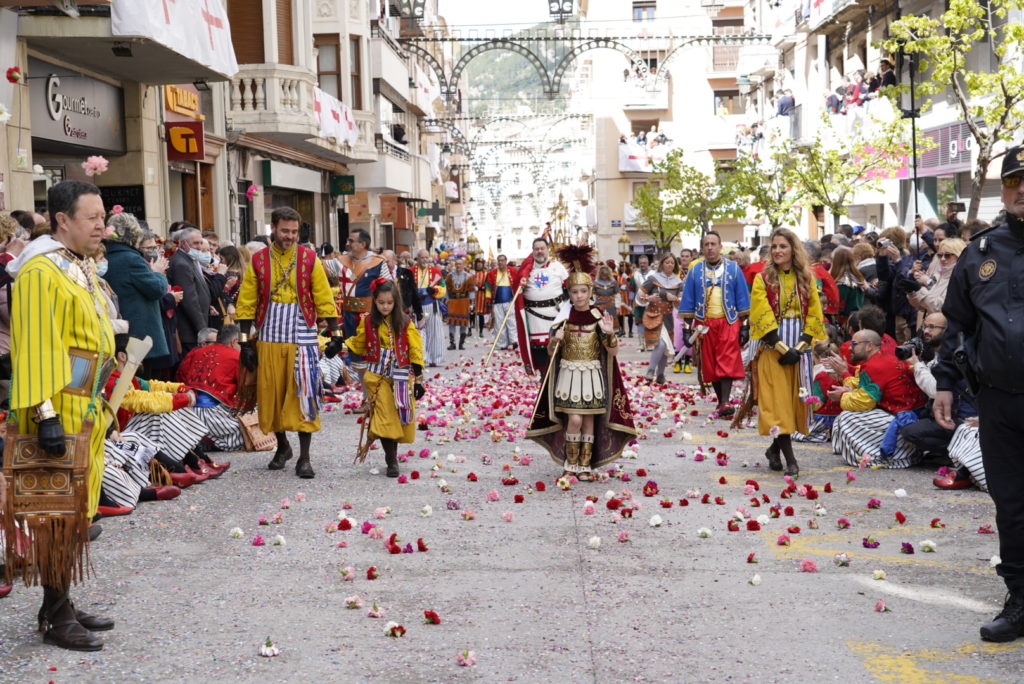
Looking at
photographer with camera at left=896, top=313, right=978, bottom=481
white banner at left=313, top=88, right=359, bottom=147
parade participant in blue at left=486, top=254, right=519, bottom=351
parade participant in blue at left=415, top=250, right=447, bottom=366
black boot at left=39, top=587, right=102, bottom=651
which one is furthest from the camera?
white banner at left=313, top=88, right=359, bottom=147

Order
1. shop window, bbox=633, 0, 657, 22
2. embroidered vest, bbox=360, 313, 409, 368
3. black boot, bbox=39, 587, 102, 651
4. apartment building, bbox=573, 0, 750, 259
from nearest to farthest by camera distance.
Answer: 1. black boot, bbox=39, 587, 102, 651
2. embroidered vest, bbox=360, 313, 409, 368
3. apartment building, bbox=573, 0, 750, 259
4. shop window, bbox=633, 0, 657, 22

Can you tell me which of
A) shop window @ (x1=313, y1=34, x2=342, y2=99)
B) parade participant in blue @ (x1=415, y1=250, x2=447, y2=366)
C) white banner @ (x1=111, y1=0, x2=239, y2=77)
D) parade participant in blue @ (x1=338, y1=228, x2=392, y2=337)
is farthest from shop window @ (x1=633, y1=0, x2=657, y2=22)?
parade participant in blue @ (x1=338, y1=228, x2=392, y2=337)

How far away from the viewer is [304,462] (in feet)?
33.5

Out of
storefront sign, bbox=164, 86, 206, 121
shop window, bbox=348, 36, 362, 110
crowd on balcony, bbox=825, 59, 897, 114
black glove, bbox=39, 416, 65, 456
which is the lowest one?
black glove, bbox=39, 416, 65, 456

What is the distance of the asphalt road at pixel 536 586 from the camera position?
17.9 ft

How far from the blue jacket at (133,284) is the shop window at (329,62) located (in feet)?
86.4

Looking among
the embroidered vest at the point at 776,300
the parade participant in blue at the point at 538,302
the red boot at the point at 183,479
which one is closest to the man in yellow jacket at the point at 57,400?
the red boot at the point at 183,479

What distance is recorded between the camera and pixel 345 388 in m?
17.5

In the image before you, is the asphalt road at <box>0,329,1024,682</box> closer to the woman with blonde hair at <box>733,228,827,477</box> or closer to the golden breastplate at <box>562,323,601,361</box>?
the woman with blonde hair at <box>733,228,827,477</box>

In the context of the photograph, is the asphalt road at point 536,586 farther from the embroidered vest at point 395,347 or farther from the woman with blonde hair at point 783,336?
the embroidered vest at point 395,347

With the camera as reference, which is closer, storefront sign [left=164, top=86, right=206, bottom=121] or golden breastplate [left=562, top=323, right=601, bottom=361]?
golden breastplate [left=562, top=323, right=601, bottom=361]

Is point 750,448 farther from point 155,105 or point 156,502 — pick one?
point 155,105

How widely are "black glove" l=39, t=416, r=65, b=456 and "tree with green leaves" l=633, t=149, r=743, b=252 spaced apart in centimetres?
4831

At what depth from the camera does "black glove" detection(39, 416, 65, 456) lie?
5.44 meters
